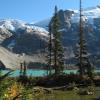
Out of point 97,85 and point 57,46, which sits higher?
point 57,46

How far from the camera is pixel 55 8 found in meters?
89.8

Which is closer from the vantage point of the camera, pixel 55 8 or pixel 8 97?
pixel 8 97

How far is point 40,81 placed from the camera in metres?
62.6

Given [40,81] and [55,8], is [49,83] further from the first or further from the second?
[55,8]

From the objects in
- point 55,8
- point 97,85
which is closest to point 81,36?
point 55,8

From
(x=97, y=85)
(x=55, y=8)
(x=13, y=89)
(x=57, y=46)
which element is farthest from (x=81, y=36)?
(x=13, y=89)

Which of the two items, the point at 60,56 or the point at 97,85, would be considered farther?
the point at 60,56

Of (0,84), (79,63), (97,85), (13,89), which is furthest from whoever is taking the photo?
(79,63)

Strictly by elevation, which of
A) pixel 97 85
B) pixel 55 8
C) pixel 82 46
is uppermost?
pixel 55 8

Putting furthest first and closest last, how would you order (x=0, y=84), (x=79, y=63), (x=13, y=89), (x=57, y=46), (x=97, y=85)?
(x=57, y=46) < (x=79, y=63) < (x=97, y=85) < (x=13, y=89) < (x=0, y=84)

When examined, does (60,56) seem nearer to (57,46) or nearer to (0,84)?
(57,46)

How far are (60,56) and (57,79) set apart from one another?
21664 millimetres

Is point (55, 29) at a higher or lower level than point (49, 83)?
higher

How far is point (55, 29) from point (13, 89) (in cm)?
7691
